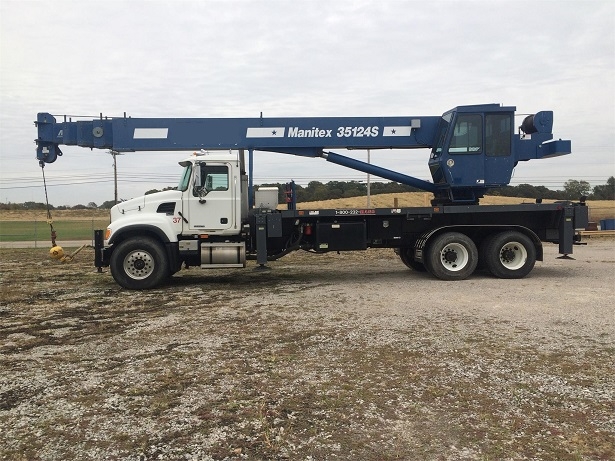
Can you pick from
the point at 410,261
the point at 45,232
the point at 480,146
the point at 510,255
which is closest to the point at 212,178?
the point at 410,261

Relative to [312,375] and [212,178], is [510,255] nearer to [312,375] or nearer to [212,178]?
[212,178]

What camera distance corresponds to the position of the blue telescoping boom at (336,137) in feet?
37.3

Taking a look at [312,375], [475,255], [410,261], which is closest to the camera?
[312,375]

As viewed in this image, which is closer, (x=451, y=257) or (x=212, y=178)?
(x=212, y=178)

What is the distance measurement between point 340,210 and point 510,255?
3969 mm

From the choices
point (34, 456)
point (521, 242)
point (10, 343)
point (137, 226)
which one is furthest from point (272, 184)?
point (34, 456)

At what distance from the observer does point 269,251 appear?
11.4 metres

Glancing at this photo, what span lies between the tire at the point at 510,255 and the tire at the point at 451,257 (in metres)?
0.39

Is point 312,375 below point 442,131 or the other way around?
below

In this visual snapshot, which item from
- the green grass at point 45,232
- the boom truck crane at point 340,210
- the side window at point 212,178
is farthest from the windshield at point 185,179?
the green grass at point 45,232

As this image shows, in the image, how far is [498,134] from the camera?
11398mm

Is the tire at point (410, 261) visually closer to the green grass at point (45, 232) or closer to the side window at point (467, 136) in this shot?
the side window at point (467, 136)

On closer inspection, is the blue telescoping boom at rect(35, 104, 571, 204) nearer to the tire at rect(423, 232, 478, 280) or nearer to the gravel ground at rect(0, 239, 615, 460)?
the tire at rect(423, 232, 478, 280)

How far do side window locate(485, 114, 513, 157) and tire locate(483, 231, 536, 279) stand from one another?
1844mm
